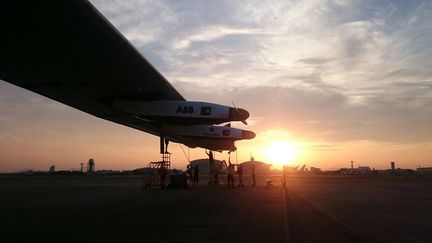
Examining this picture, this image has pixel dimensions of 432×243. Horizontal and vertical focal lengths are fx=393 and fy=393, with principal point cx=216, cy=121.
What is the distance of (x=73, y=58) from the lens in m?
16.0

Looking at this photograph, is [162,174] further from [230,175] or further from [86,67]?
[86,67]

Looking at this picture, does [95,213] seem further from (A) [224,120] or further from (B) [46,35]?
(A) [224,120]

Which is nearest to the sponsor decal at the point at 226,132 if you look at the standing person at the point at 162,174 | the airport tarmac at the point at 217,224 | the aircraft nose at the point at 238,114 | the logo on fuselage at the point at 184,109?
the standing person at the point at 162,174

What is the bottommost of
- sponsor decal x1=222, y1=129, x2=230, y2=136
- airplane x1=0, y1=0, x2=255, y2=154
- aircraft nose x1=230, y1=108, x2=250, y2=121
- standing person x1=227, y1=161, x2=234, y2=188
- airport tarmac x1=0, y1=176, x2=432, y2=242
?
airport tarmac x1=0, y1=176, x2=432, y2=242

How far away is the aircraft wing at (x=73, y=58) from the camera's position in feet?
38.5

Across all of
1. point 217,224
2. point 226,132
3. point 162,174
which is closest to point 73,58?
point 217,224

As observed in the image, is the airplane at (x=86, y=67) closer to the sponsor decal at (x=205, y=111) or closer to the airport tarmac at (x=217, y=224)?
the sponsor decal at (x=205, y=111)

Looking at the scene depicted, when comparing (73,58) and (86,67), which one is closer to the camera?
(73,58)

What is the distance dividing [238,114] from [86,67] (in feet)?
31.6

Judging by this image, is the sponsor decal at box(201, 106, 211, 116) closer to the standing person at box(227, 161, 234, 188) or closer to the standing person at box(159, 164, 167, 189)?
the standing person at box(159, 164, 167, 189)

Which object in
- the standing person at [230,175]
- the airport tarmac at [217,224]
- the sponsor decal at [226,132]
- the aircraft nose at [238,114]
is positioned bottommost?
the airport tarmac at [217,224]

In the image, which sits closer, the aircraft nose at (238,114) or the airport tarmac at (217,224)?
the airport tarmac at (217,224)

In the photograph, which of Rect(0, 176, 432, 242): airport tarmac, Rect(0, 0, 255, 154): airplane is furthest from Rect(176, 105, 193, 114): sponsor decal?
Rect(0, 176, 432, 242): airport tarmac

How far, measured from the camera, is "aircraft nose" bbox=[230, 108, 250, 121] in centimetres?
2344
